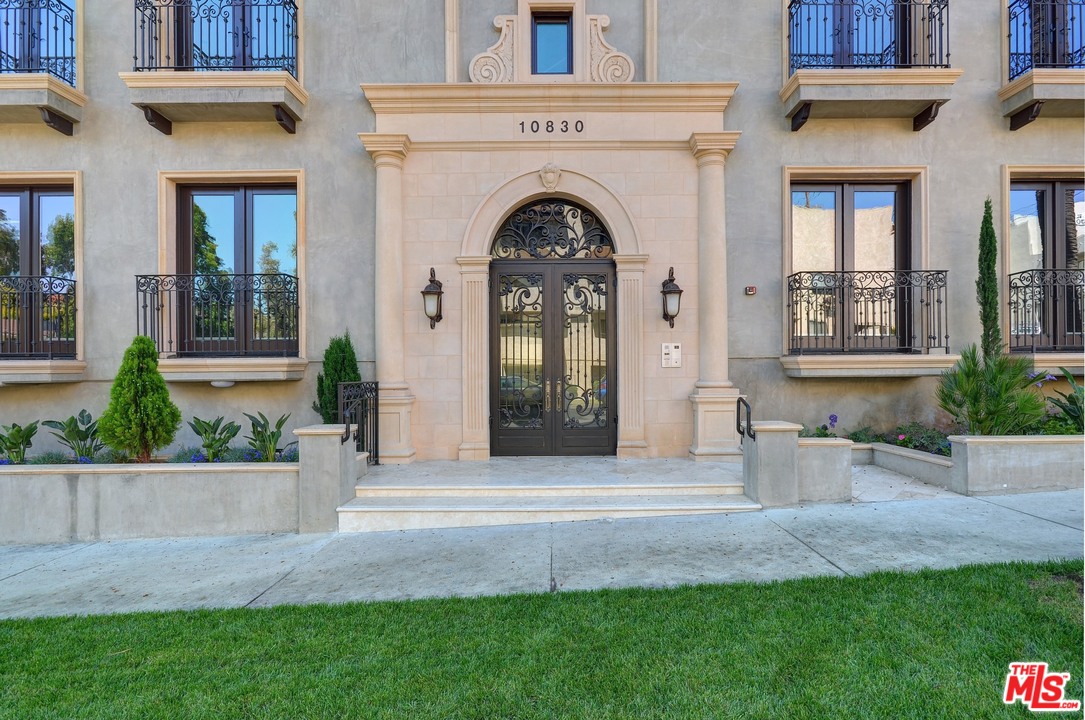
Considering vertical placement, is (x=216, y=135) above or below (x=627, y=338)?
above

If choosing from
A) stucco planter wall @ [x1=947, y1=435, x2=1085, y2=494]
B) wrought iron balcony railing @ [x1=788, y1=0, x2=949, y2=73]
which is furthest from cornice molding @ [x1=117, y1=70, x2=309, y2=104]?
stucco planter wall @ [x1=947, y1=435, x2=1085, y2=494]

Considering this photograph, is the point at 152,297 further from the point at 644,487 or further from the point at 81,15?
the point at 644,487

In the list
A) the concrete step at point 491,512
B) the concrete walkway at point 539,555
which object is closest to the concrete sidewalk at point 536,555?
the concrete walkway at point 539,555

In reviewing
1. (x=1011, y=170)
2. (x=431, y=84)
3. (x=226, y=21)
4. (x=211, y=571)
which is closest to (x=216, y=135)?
(x=226, y=21)

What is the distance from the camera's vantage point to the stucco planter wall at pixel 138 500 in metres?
6.07

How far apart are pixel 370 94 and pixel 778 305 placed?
6992 mm

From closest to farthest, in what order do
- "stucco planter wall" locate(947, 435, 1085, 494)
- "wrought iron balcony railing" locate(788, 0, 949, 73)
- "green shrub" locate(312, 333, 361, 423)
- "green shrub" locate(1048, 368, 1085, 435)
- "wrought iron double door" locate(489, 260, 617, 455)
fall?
"stucco planter wall" locate(947, 435, 1085, 494) → "green shrub" locate(1048, 368, 1085, 435) → "green shrub" locate(312, 333, 361, 423) → "wrought iron double door" locate(489, 260, 617, 455) → "wrought iron balcony railing" locate(788, 0, 949, 73)

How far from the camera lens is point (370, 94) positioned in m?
8.28

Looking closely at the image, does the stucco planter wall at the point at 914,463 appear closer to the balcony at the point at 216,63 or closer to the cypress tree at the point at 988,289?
the cypress tree at the point at 988,289

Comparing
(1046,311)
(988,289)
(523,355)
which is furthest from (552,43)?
(1046,311)

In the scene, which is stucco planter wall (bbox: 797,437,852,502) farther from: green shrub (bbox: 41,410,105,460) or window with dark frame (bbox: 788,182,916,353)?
green shrub (bbox: 41,410,105,460)

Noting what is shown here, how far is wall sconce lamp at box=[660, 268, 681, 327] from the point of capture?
799 cm

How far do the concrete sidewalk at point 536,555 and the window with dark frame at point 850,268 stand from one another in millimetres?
3085

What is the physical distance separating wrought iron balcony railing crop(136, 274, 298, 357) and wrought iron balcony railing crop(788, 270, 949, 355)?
7.91 metres
